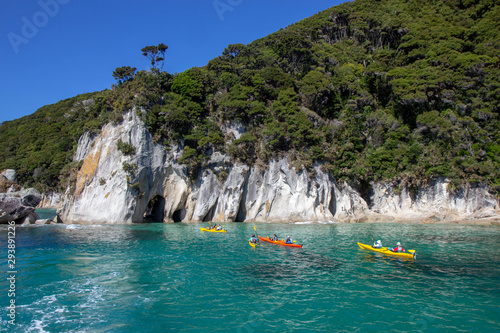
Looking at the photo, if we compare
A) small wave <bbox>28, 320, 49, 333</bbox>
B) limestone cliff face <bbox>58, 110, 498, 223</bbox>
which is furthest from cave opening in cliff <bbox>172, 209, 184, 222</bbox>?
small wave <bbox>28, 320, 49, 333</bbox>

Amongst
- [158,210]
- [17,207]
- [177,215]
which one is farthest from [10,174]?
[177,215]

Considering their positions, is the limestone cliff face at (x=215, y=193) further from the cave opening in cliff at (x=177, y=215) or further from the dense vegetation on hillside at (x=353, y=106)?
the dense vegetation on hillside at (x=353, y=106)

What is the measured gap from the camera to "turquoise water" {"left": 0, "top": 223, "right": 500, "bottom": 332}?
10.0 meters

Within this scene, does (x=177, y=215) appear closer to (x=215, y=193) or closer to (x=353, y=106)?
(x=215, y=193)

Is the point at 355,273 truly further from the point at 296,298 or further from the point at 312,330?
the point at 312,330

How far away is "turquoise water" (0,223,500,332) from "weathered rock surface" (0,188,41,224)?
48.1 ft

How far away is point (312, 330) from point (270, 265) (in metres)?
8.15

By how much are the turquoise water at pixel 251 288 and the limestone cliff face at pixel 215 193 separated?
16.9 meters

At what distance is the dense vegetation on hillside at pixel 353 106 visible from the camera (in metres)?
43.0

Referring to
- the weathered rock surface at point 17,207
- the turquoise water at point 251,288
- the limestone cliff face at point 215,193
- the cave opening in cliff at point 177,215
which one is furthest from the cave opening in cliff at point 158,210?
the turquoise water at point 251,288

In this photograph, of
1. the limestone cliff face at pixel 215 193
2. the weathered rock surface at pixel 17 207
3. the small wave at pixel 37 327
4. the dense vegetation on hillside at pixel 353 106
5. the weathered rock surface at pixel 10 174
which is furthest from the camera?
the weathered rock surface at pixel 10 174

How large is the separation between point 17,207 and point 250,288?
114 ft

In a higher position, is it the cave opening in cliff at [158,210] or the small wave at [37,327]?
the cave opening in cliff at [158,210]

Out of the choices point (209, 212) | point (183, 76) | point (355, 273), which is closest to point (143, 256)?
point (355, 273)
